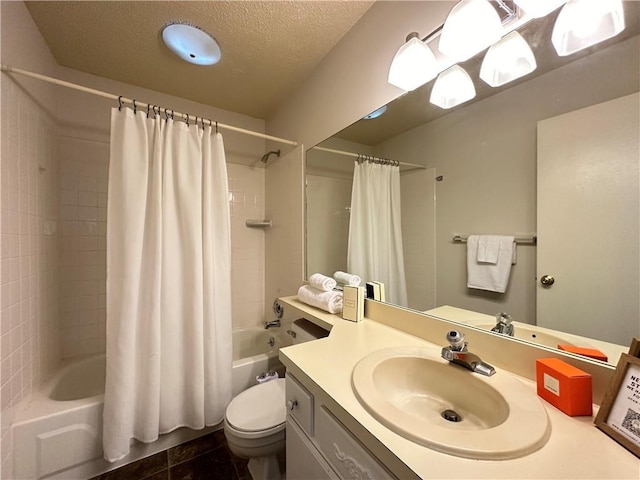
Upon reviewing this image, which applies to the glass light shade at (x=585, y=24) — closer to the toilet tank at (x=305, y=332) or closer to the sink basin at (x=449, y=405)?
the sink basin at (x=449, y=405)

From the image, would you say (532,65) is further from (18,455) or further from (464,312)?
(18,455)

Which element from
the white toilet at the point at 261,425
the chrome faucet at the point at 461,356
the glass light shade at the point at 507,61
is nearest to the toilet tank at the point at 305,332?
the white toilet at the point at 261,425

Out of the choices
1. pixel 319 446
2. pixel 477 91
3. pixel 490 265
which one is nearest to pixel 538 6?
pixel 477 91

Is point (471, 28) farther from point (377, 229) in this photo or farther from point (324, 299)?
point (324, 299)

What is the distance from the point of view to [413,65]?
100 cm

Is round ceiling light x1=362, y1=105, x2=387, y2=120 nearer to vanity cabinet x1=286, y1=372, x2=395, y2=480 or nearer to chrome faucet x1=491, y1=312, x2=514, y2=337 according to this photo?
chrome faucet x1=491, y1=312, x2=514, y2=337

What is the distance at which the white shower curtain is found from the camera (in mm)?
1230

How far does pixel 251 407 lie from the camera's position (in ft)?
3.94

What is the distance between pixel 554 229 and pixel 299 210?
1425mm

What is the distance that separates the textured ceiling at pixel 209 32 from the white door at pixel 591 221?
1185mm

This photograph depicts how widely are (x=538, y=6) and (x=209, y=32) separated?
1510 millimetres

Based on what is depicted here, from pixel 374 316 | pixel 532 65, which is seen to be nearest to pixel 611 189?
pixel 532 65

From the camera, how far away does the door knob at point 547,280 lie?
74 centimetres

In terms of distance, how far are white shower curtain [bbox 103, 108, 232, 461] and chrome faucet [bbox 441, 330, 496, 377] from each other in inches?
48.8
